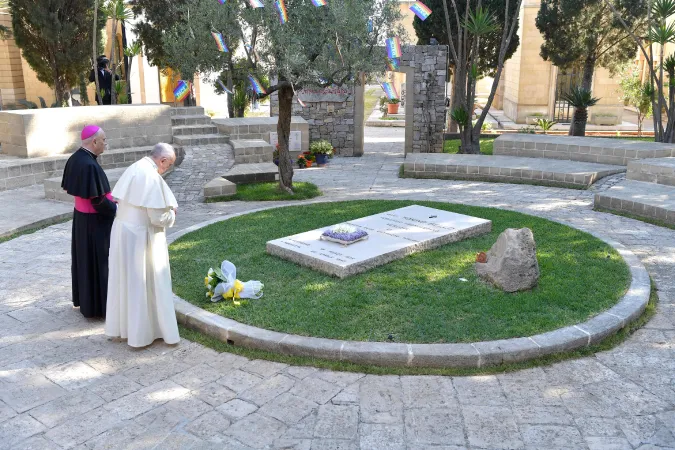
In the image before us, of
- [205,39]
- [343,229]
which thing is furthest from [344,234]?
[205,39]

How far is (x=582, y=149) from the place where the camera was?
→ 534 inches

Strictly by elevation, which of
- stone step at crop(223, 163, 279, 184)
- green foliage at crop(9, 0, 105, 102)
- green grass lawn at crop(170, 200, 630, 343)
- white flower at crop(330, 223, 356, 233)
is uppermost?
green foliage at crop(9, 0, 105, 102)

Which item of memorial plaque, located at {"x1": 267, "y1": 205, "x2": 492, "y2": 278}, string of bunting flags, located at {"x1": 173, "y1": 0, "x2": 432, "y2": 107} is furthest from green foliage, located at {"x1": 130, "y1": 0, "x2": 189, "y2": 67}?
memorial plaque, located at {"x1": 267, "y1": 205, "x2": 492, "y2": 278}

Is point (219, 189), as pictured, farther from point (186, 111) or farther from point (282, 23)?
point (186, 111)

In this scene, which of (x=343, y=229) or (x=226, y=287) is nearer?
(x=226, y=287)

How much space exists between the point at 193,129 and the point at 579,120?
1089cm

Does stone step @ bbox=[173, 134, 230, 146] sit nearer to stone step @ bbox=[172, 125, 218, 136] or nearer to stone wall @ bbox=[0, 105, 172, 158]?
stone step @ bbox=[172, 125, 218, 136]

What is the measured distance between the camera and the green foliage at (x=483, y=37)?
18.0 m

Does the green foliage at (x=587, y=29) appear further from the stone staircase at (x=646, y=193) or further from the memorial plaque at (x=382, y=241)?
the memorial plaque at (x=382, y=241)

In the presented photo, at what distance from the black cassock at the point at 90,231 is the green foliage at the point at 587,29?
57.0 ft

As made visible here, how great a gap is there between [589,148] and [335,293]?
9380mm

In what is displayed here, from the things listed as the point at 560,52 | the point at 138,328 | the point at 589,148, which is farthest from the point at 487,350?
the point at 560,52

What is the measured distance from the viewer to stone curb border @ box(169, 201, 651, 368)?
4953 mm

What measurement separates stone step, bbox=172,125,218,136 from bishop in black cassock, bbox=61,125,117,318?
8718mm
